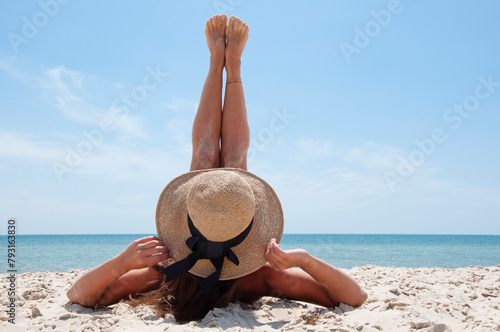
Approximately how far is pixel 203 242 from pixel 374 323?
1189 millimetres

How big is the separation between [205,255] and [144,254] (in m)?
0.40

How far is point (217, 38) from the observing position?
13.1 feet

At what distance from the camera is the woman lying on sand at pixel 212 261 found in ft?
6.94

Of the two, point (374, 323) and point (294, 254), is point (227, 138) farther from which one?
point (374, 323)

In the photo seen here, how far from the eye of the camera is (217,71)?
13.0 feet

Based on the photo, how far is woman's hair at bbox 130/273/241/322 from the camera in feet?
8.00

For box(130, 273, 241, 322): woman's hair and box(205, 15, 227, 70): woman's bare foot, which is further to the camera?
box(205, 15, 227, 70): woman's bare foot

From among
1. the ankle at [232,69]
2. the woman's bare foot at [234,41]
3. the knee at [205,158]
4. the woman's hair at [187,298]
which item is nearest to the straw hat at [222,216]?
the woman's hair at [187,298]

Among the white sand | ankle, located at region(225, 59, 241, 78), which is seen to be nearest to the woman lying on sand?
the white sand

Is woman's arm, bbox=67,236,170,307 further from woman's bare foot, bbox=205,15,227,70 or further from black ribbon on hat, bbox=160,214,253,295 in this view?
woman's bare foot, bbox=205,15,227,70

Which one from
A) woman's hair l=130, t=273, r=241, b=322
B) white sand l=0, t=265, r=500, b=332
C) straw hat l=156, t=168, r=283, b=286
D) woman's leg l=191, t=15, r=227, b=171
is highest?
woman's leg l=191, t=15, r=227, b=171

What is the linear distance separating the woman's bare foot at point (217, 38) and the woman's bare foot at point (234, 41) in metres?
0.08

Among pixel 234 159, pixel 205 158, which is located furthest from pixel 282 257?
pixel 205 158

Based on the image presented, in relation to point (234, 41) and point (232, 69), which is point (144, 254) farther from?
point (234, 41)
